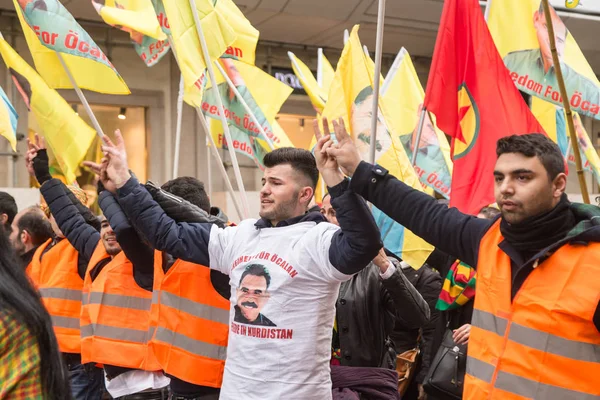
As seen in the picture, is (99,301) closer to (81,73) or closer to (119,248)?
(119,248)

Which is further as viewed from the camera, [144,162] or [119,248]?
[144,162]

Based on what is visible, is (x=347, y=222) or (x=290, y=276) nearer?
(x=347, y=222)

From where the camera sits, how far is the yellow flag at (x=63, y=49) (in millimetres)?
6039

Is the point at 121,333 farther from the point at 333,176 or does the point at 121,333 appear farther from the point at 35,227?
the point at 35,227

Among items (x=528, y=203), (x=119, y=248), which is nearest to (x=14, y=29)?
(x=119, y=248)

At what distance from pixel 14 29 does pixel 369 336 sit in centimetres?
1092

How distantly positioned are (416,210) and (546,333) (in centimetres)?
70

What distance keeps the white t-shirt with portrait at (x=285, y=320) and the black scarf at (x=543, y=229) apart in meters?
0.82

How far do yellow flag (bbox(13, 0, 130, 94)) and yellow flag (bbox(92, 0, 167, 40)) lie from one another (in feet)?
0.89

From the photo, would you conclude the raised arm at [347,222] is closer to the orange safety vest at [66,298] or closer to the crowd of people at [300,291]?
the crowd of people at [300,291]

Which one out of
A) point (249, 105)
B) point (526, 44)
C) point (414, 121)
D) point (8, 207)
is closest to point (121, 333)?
point (8, 207)

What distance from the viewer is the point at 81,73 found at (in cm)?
648

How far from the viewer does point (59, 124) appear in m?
6.57

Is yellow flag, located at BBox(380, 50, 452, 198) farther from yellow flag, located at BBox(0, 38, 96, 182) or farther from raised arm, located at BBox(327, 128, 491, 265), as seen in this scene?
raised arm, located at BBox(327, 128, 491, 265)
